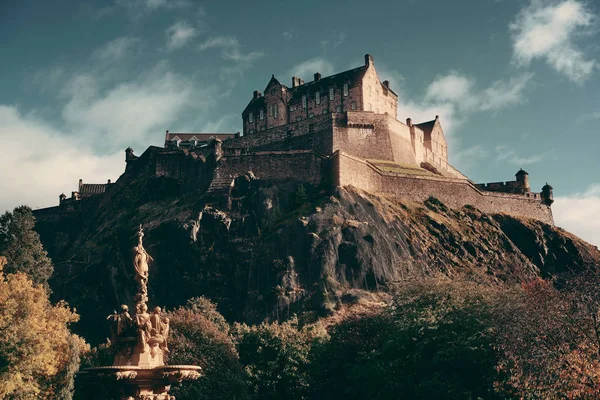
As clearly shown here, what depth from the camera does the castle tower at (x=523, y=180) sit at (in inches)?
3524

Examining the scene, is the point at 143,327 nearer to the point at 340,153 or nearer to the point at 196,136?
the point at 340,153

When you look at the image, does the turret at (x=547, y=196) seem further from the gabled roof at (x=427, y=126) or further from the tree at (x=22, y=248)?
the tree at (x=22, y=248)

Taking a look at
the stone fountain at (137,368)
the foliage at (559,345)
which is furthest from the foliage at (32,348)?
the foliage at (559,345)

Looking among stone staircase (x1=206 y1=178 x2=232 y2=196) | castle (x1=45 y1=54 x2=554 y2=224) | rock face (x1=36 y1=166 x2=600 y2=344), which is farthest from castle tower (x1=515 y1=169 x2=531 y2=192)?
stone staircase (x1=206 y1=178 x2=232 y2=196)

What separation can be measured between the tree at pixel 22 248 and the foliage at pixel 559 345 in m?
41.9

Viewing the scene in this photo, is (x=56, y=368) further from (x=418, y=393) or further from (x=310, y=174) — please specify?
(x=310, y=174)

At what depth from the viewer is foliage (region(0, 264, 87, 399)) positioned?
35812 mm

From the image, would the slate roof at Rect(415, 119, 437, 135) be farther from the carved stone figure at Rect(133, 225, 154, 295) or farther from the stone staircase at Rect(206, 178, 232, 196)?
the carved stone figure at Rect(133, 225, 154, 295)

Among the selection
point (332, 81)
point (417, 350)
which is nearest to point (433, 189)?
point (332, 81)

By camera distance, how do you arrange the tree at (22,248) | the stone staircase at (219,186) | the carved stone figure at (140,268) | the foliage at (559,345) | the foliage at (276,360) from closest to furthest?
1. the carved stone figure at (140,268)
2. the foliage at (559,345)
3. the foliage at (276,360)
4. the tree at (22,248)
5. the stone staircase at (219,186)

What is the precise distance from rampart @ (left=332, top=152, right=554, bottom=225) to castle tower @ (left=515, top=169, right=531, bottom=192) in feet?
6.94

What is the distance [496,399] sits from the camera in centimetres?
3170

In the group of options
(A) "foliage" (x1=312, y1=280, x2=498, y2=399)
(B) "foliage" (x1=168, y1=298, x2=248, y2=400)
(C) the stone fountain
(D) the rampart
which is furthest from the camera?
(D) the rampart

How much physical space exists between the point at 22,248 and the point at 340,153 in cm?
3222
